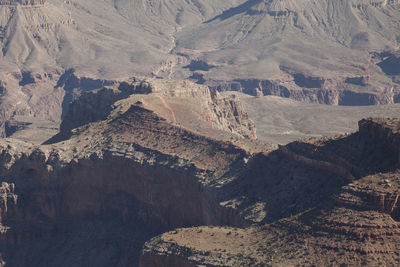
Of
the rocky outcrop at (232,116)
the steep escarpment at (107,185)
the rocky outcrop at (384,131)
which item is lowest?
the steep escarpment at (107,185)

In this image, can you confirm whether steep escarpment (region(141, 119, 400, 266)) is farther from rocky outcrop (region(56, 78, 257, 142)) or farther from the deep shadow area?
rocky outcrop (region(56, 78, 257, 142))

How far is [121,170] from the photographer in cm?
10338

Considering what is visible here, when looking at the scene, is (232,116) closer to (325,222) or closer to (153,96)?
(153,96)

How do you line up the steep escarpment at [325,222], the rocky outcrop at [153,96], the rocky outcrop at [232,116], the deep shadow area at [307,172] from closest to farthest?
the steep escarpment at [325,222]
the deep shadow area at [307,172]
the rocky outcrop at [153,96]
the rocky outcrop at [232,116]

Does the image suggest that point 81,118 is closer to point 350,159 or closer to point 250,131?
point 250,131

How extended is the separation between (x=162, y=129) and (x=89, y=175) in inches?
461

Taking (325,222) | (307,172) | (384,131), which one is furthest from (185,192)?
(325,222)

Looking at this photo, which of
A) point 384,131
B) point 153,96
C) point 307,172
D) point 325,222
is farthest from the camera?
point 153,96

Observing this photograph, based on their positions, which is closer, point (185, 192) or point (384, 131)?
point (384, 131)

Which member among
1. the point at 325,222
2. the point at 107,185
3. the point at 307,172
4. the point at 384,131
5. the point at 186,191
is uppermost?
the point at 384,131

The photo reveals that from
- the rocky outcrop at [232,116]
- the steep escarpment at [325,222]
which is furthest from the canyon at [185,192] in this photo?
the rocky outcrop at [232,116]

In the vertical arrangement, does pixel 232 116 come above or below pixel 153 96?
below

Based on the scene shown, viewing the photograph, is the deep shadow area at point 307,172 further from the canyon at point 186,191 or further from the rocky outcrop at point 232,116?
the rocky outcrop at point 232,116

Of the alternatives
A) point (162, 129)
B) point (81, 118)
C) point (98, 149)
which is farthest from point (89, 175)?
point (81, 118)
